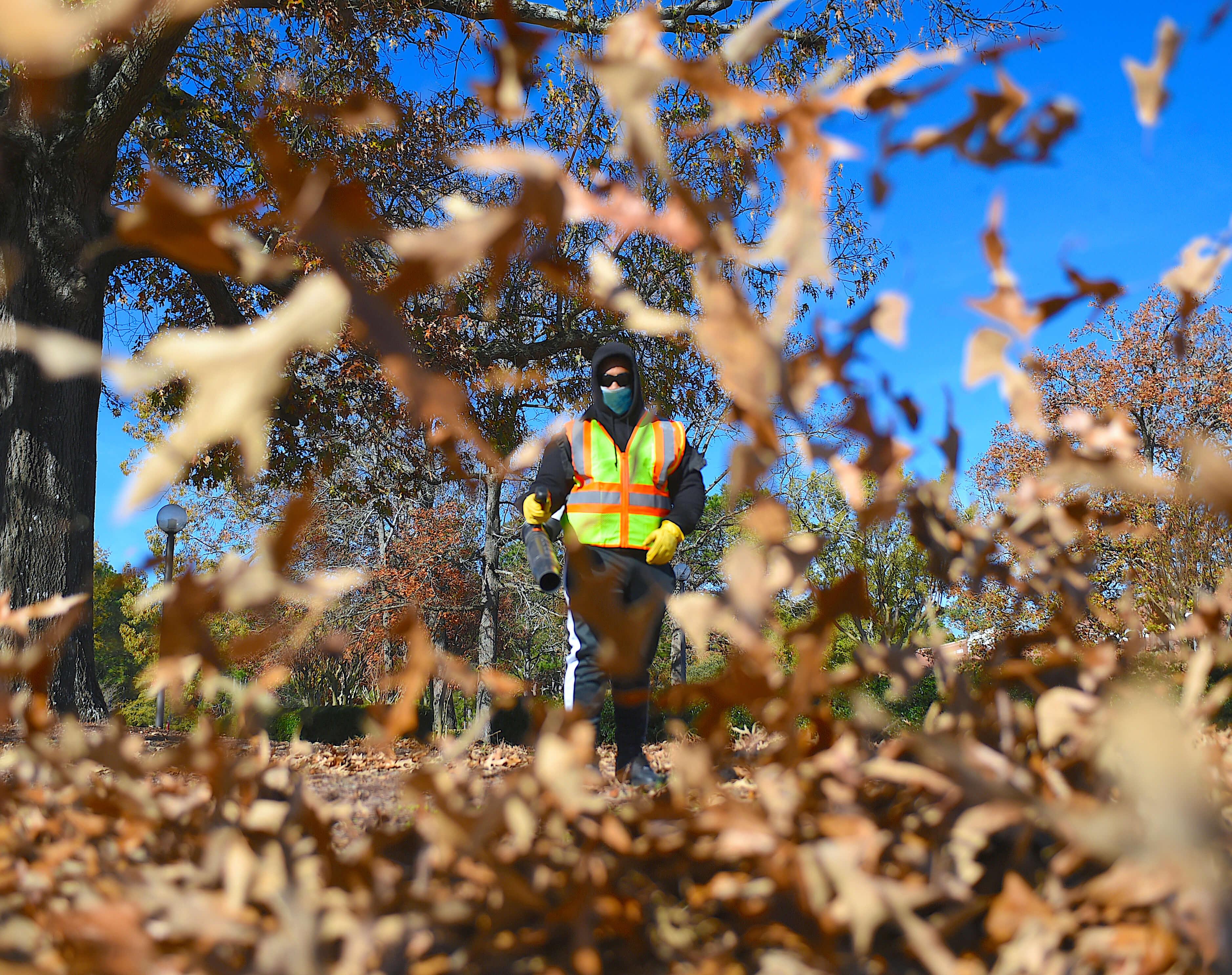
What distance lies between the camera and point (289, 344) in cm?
51

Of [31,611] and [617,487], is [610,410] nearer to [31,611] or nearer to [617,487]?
[617,487]

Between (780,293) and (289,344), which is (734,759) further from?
(289,344)

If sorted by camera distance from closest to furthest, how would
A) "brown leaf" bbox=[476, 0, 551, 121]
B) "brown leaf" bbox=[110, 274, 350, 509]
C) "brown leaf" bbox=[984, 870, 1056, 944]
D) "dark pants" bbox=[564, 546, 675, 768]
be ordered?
"brown leaf" bbox=[110, 274, 350, 509], "brown leaf" bbox=[984, 870, 1056, 944], "brown leaf" bbox=[476, 0, 551, 121], "dark pants" bbox=[564, 546, 675, 768]

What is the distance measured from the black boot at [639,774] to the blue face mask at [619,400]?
5.03 ft

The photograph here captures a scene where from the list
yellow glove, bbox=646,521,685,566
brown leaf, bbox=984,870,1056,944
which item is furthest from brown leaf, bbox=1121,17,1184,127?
yellow glove, bbox=646,521,685,566

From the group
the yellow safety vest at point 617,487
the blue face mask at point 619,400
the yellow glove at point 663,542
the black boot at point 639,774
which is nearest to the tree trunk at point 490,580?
the blue face mask at point 619,400

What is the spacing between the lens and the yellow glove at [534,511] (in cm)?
352

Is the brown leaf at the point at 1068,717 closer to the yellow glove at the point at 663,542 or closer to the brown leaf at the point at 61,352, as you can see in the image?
the brown leaf at the point at 61,352

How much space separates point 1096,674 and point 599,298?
2.24ft

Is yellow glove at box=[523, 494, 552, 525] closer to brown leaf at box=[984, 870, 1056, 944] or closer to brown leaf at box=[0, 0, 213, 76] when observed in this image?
brown leaf at box=[0, 0, 213, 76]

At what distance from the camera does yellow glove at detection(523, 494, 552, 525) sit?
352cm

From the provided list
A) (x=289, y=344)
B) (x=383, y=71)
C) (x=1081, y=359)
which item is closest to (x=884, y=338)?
(x=289, y=344)

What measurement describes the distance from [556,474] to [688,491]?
0.60 metres

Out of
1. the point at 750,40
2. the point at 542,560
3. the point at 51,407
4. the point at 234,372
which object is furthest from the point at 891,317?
the point at 51,407
